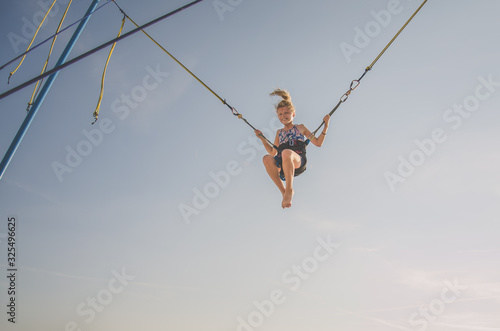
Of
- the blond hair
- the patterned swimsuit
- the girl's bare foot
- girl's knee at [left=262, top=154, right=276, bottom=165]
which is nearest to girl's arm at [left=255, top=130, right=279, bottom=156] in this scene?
the patterned swimsuit

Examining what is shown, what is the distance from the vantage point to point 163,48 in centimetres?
498

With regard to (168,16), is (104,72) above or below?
above

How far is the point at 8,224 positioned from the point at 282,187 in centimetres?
422

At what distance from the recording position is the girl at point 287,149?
432 centimetres

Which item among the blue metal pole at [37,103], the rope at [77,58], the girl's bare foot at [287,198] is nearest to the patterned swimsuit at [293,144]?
the girl's bare foot at [287,198]

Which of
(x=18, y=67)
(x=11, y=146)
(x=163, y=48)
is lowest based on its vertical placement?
(x=11, y=146)

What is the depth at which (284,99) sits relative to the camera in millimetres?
5238

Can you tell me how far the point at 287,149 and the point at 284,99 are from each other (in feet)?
3.78

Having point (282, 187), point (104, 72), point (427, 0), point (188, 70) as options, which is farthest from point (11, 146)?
point (427, 0)

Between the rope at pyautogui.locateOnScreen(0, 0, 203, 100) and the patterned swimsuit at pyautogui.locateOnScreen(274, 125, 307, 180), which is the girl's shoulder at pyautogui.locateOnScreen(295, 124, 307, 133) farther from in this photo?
the rope at pyautogui.locateOnScreen(0, 0, 203, 100)

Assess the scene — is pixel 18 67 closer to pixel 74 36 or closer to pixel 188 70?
pixel 74 36

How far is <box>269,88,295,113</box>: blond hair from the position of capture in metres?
5.18

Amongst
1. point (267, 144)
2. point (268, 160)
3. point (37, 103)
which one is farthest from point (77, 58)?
point (267, 144)

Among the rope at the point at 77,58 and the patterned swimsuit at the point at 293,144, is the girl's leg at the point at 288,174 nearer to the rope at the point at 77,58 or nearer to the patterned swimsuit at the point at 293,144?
the patterned swimsuit at the point at 293,144
